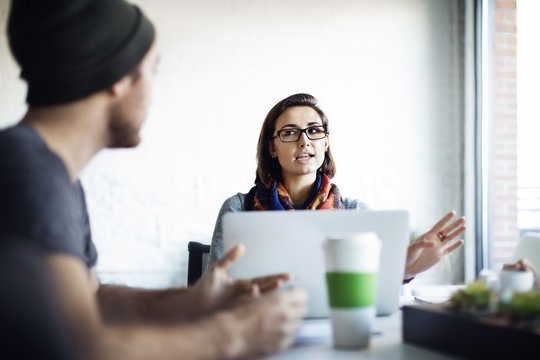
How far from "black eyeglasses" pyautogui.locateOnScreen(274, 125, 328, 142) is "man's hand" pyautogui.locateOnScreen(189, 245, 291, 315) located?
1.22m

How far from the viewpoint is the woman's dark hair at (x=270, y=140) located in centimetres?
238

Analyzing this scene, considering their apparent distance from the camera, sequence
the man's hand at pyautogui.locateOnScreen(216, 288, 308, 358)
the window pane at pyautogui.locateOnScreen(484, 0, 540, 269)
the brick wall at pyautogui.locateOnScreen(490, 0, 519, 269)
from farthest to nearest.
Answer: the brick wall at pyautogui.locateOnScreen(490, 0, 519, 269) → the window pane at pyautogui.locateOnScreen(484, 0, 540, 269) → the man's hand at pyautogui.locateOnScreen(216, 288, 308, 358)

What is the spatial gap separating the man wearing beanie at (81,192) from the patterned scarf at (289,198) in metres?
1.07

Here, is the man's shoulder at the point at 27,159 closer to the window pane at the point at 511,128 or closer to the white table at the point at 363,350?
the white table at the point at 363,350

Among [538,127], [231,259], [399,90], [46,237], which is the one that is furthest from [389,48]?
[46,237]

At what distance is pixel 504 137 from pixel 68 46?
3.38m

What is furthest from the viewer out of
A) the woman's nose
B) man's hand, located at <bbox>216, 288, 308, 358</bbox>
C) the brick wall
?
the brick wall

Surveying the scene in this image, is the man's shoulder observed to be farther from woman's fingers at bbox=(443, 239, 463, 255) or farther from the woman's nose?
the woman's nose

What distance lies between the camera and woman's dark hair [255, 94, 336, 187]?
93.7 inches

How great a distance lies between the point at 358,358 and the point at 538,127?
3004 mm

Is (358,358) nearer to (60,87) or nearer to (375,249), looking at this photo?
(375,249)

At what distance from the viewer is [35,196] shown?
797 mm

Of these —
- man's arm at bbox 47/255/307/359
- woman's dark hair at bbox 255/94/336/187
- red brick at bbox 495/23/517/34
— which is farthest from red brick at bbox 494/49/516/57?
man's arm at bbox 47/255/307/359

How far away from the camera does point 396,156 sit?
3.87 meters
